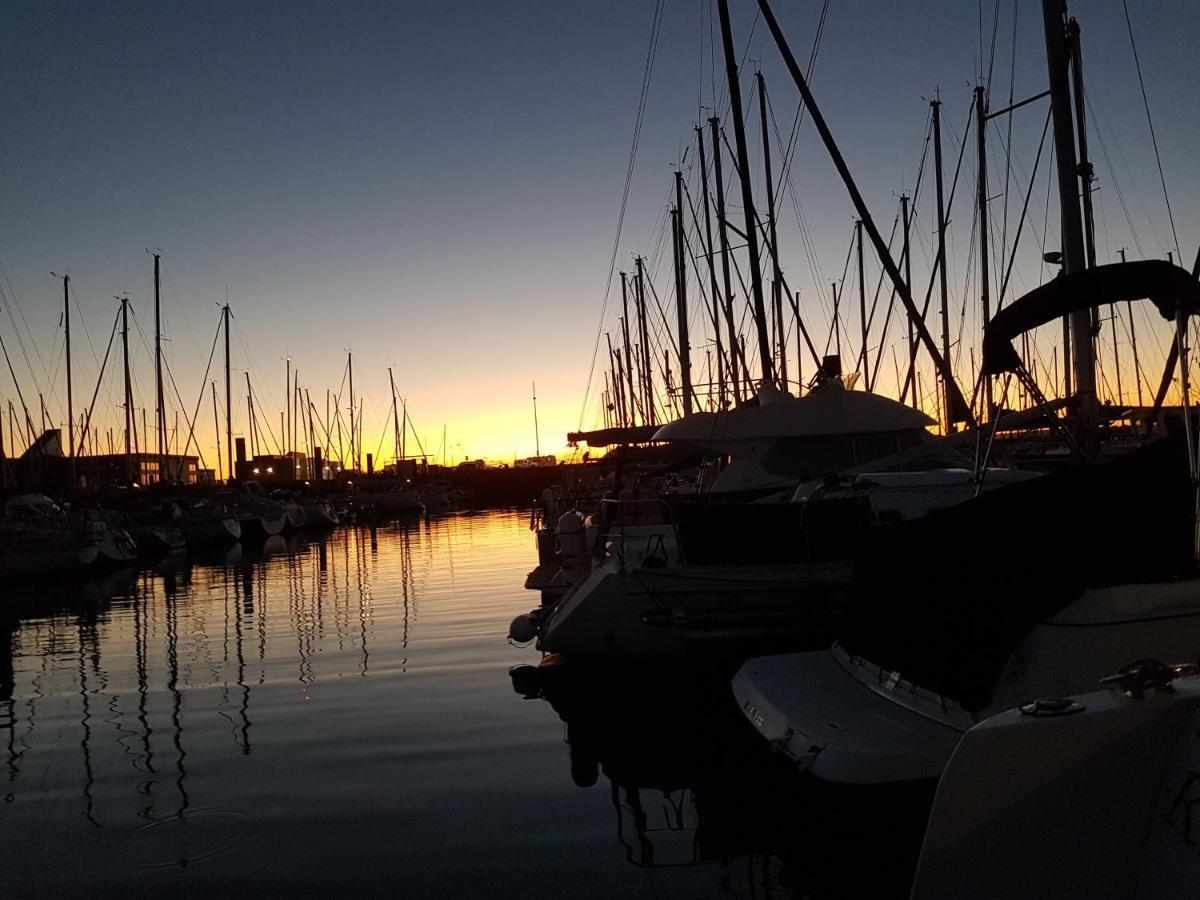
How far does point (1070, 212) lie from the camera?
1395 cm

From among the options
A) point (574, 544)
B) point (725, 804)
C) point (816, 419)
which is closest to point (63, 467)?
point (574, 544)

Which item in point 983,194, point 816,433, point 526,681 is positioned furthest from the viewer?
point 983,194

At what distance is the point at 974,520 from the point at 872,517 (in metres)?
4.30

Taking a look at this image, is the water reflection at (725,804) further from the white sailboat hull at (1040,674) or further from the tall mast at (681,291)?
the tall mast at (681,291)

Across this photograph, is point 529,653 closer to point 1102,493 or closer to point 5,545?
point 1102,493

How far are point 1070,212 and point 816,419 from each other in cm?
498

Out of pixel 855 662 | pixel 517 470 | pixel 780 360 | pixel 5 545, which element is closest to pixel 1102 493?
pixel 855 662

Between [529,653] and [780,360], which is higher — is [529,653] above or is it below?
below

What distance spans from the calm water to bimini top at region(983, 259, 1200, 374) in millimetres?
4128

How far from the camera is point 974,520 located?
7.16 m

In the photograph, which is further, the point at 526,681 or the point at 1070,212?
the point at 1070,212

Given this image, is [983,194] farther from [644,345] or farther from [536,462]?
[536,462]

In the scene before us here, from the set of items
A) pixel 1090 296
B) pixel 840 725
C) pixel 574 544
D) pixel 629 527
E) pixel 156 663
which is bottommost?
pixel 156 663

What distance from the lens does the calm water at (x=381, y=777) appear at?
6.78 metres
